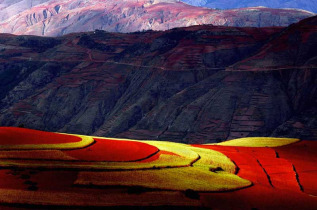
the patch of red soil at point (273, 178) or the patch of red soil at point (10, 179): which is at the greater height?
the patch of red soil at point (10, 179)

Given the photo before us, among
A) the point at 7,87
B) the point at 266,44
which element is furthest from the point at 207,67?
the point at 7,87

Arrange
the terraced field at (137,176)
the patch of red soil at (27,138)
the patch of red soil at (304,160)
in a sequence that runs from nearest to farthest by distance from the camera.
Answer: the terraced field at (137,176), the patch of red soil at (27,138), the patch of red soil at (304,160)

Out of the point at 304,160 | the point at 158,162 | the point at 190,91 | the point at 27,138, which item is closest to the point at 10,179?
the point at 27,138

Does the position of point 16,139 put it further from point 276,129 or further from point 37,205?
point 276,129

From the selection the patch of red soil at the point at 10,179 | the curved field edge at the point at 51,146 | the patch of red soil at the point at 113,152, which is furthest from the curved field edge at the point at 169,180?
the curved field edge at the point at 51,146

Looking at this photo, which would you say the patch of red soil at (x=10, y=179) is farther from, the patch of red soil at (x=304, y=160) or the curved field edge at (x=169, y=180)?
the patch of red soil at (x=304, y=160)

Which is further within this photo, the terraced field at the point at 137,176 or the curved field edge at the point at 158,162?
the curved field edge at the point at 158,162

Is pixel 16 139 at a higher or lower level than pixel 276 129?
higher
